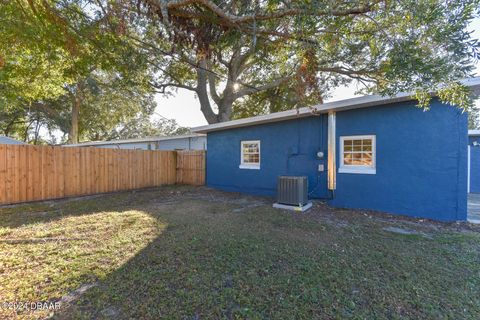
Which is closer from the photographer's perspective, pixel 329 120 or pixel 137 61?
pixel 329 120

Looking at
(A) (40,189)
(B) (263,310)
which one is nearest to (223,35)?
(B) (263,310)

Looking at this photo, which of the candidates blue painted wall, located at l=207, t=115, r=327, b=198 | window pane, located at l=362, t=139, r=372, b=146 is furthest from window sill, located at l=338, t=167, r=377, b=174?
window pane, located at l=362, t=139, r=372, b=146

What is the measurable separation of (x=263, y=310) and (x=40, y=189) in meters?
7.96

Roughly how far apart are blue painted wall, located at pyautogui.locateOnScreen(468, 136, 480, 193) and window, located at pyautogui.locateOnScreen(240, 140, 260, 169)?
818 centimetres

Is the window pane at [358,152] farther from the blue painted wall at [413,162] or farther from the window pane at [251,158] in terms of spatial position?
the window pane at [251,158]

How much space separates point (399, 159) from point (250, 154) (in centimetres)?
473

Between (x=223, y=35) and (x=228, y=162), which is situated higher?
(x=223, y=35)

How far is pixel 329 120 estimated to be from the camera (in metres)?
6.15

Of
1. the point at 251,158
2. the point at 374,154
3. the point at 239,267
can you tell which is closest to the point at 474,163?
the point at 374,154

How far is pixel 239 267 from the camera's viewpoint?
2797 millimetres

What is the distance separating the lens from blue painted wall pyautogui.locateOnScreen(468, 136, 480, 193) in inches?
329

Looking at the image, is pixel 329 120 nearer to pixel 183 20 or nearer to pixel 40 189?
pixel 183 20

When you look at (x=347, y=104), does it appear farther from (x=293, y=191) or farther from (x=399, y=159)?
(x=293, y=191)

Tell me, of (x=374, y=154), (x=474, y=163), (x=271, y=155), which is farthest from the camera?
(x=474, y=163)
